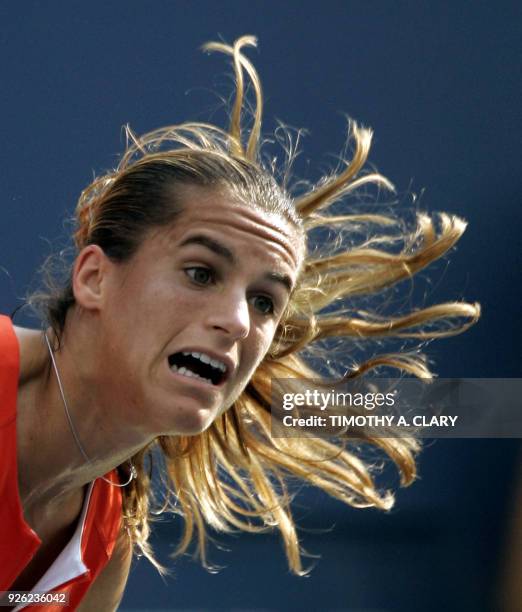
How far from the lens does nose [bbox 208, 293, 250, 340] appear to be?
7.01 feet

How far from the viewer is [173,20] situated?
3695 mm

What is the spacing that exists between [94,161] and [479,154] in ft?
4.07

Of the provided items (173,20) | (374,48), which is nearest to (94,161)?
(173,20)

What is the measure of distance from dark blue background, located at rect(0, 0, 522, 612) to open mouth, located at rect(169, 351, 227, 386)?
1464mm

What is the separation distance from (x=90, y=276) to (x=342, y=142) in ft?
5.42

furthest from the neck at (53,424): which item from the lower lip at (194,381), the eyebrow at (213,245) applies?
the eyebrow at (213,245)

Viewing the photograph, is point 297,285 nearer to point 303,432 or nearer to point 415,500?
point 303,432

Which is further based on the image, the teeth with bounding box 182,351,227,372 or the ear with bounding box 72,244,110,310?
the ear with bounding box 72,244,110,310

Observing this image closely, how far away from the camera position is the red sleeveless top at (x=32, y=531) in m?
2.18

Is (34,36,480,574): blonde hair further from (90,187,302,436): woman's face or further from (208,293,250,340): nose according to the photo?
(208,293,250,340): nose

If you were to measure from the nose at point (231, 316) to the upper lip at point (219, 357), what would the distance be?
0.14ft

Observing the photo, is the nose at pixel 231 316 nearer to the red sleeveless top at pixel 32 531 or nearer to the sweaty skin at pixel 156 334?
the sweaty skin at pixel 156 334

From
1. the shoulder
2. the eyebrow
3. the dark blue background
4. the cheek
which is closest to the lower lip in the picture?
the cheek

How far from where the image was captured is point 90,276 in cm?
229
